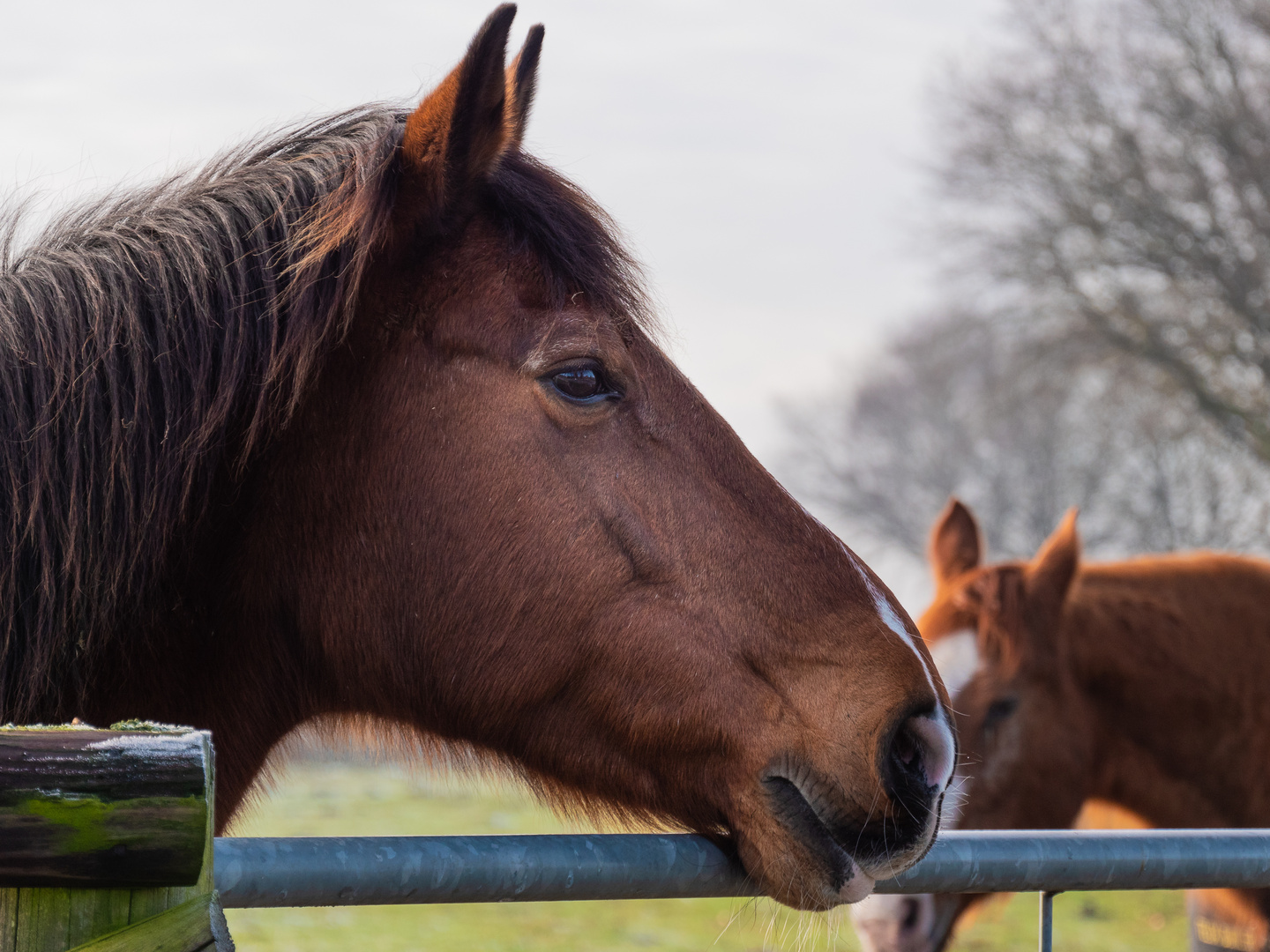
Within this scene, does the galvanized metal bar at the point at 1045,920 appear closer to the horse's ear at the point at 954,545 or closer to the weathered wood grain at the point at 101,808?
the weathered wood grain at the point at 101,808

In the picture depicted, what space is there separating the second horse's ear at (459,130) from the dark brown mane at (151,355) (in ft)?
0.14

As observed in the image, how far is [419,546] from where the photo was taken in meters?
1.79

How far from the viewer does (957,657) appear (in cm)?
415

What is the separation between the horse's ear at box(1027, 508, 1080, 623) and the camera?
4242 millimetres

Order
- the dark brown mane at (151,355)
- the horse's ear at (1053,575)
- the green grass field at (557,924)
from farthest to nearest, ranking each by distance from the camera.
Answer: the green grass field at (557,924) < the horse's ear at (1053,575) < the dark brown mane at (151,355)

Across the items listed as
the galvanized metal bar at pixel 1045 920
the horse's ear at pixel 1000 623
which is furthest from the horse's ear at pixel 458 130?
the horse's ear at pixel 1000 623

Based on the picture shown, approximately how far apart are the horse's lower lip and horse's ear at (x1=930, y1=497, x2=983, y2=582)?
3.07 m

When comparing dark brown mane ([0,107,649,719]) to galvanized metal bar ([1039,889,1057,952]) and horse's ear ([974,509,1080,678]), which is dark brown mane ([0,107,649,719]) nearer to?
galvanized metal bar ([1039,889,1057,952])

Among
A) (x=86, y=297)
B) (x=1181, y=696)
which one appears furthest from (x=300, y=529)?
(x=1181, y=696)

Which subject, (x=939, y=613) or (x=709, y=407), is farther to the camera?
(x=939, y=613)

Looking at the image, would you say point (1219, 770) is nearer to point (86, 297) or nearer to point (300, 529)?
point (300, 529)

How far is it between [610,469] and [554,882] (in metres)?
0.67

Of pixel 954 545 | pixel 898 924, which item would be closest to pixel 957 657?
pixel 954 545

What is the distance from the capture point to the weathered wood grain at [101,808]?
0.92m
